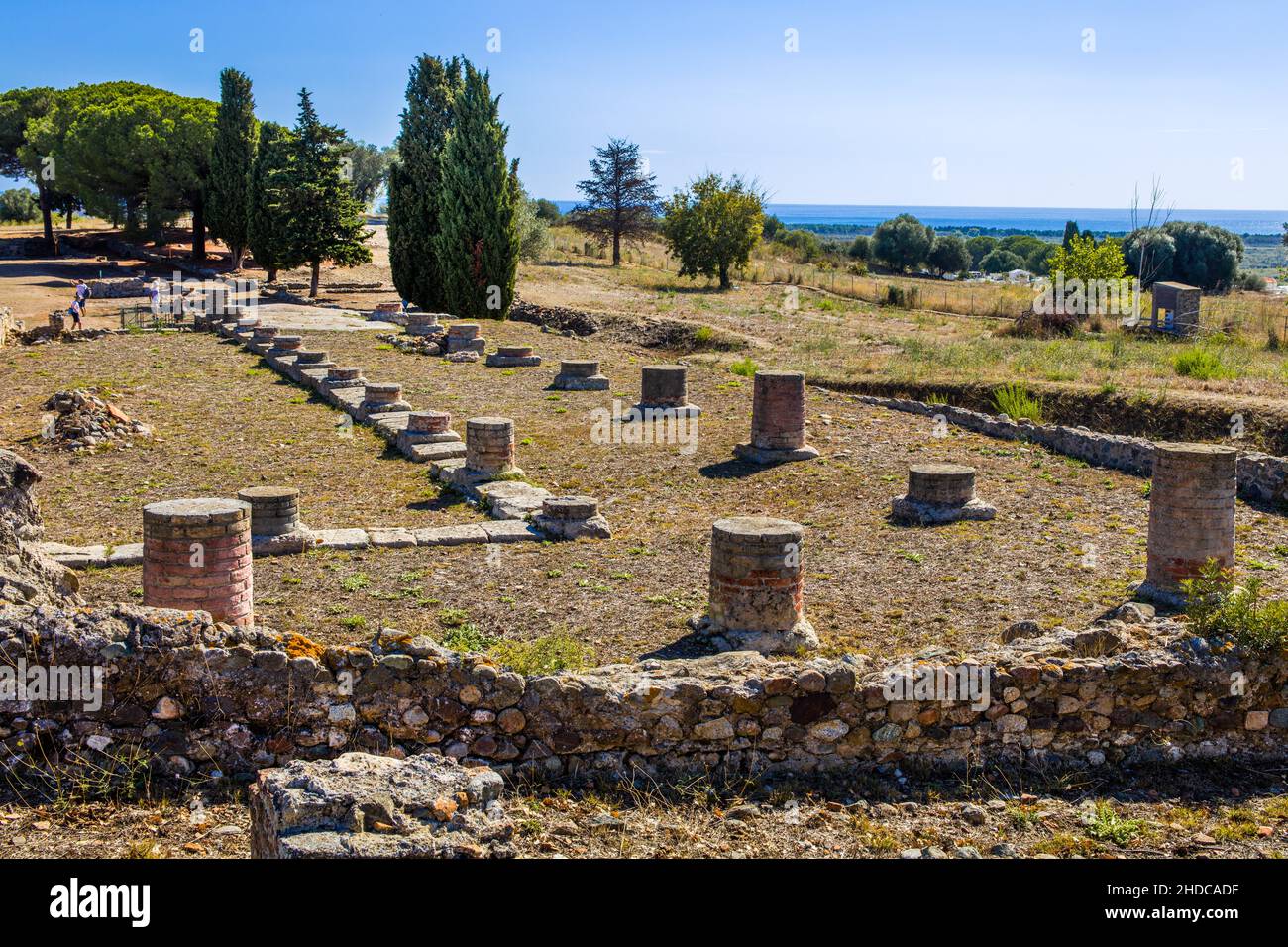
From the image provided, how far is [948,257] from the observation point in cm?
7494

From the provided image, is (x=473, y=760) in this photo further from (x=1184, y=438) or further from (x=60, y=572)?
(x=1184, y=438)

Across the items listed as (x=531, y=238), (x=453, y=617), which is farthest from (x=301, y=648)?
(x=531, y=238)

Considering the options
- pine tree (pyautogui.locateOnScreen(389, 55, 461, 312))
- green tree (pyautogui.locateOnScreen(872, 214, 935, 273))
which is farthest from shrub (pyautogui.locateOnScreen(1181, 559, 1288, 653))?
green tree (pyautogui.locateOnScreen(872, 214, 935, 273))

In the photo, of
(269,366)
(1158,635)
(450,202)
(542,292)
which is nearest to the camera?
(1158,635)

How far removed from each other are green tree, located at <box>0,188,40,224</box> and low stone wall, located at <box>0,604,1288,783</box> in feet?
233

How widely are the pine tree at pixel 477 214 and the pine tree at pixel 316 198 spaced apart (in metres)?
5.59


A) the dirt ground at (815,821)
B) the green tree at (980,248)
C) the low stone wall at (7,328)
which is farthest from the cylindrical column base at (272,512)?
the green tree at (980,248)

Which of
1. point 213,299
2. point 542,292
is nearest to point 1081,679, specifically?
point 213,299

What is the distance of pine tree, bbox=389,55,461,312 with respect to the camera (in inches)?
1383

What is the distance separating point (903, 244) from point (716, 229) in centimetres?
3277

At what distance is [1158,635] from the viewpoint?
25.5 ft

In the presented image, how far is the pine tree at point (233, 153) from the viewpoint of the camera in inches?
1655

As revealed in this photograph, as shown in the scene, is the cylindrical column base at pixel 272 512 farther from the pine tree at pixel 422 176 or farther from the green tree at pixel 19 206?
the green tree at pixel 19 206
